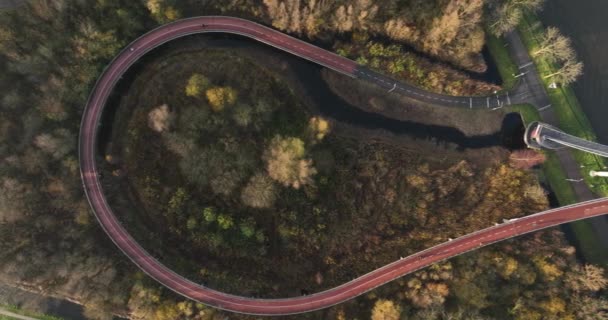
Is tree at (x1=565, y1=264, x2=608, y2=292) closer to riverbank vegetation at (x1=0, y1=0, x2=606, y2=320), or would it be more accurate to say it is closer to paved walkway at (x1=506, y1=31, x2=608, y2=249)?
riverbank vegetation at (x1=0, y1=0, x2=606, y2=320)

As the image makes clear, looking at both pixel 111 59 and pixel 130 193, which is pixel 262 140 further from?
pixel 111 59

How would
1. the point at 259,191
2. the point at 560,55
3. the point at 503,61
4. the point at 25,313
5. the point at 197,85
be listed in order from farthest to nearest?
the point at 503,61
the point at 560,55
the point at 25,313
the point at 259,191
the point at 197,85

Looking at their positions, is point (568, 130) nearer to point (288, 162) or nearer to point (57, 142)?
point (288, 162)

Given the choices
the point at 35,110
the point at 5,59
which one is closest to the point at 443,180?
the point at 35,110

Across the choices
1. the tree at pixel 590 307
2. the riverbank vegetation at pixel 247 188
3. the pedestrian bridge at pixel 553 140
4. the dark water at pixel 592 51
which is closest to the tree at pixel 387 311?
the riverbank vegetation at pixel 247 188

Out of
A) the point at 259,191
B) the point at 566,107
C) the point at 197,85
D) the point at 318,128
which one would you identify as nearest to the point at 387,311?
the point at 259,191

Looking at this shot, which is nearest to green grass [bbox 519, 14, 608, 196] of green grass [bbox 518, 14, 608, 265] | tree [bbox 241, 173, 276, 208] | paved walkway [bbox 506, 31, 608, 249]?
green grass [bbox 518, 14, 608, 265]
